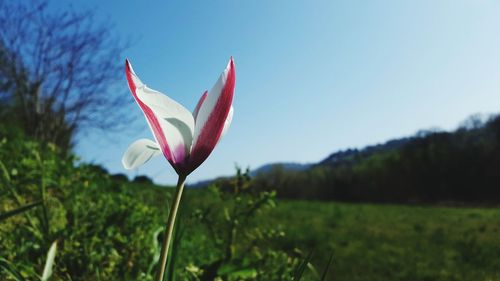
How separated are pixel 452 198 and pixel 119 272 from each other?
32736 millimetres

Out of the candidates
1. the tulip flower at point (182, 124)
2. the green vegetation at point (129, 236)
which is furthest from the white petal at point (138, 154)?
the green vegetation at point (129, 236)

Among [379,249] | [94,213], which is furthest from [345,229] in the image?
[94,213]

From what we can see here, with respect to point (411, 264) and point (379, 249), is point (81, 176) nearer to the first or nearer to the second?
point (411, 264)

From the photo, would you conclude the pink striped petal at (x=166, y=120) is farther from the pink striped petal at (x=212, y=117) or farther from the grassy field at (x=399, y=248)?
the grassy field at (x=399, y=248)

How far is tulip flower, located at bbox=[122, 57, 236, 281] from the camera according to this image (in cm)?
58

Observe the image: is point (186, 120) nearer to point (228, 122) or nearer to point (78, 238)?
point (228, 122)

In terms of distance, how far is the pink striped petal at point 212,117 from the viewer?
0.58 m

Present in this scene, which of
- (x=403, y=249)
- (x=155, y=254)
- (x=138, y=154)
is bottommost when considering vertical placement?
(x=403, y=249)

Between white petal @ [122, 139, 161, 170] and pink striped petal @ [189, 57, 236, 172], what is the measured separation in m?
0.08

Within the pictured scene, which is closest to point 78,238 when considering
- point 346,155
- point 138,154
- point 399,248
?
point 346,155

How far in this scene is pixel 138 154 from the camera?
0.67 metres

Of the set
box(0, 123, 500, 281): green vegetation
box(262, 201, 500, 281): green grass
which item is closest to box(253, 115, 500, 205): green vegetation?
box(262, 201, 500, 281): green grass

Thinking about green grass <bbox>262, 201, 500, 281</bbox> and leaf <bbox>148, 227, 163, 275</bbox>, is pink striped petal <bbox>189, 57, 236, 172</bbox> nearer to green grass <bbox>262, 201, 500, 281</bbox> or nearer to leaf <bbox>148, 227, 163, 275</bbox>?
leaf <bbox>148, 227, 163, 275</bbox>

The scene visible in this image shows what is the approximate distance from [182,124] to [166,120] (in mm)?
21
